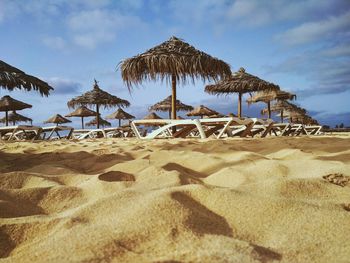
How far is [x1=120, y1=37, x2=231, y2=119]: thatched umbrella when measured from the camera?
7242mm

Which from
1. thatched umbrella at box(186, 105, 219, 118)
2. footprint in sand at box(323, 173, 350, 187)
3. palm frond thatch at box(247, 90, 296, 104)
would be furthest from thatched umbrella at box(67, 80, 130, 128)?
footprint in sand at box(323, 173, 350, 187)

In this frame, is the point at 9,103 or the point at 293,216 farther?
the point at 9,103

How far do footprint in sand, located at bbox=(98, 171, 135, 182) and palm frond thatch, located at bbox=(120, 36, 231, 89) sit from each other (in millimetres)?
5658

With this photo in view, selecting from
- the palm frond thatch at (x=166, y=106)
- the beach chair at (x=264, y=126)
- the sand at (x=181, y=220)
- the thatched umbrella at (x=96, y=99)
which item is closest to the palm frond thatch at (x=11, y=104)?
the thatched umbrella at (x=96, y=99)

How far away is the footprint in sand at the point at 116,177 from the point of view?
5.56ft

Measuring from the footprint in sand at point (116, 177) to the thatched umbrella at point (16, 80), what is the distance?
192 inches

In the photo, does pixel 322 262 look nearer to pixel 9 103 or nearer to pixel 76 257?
pixel 76 257

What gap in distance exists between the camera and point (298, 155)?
7.63 feet

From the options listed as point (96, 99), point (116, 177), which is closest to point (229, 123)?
point (116, 177)

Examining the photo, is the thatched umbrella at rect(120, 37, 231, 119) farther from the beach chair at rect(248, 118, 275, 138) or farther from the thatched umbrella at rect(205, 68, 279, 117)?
the thatched umbrella at rect(205, 68, 279, 117)

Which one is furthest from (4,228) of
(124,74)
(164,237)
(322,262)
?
(124,74)

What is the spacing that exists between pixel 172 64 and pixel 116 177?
577cm

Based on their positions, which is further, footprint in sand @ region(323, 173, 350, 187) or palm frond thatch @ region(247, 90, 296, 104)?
→ palm frond thatch @ region(247, 90, 296, 104)

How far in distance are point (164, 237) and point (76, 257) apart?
244mm
